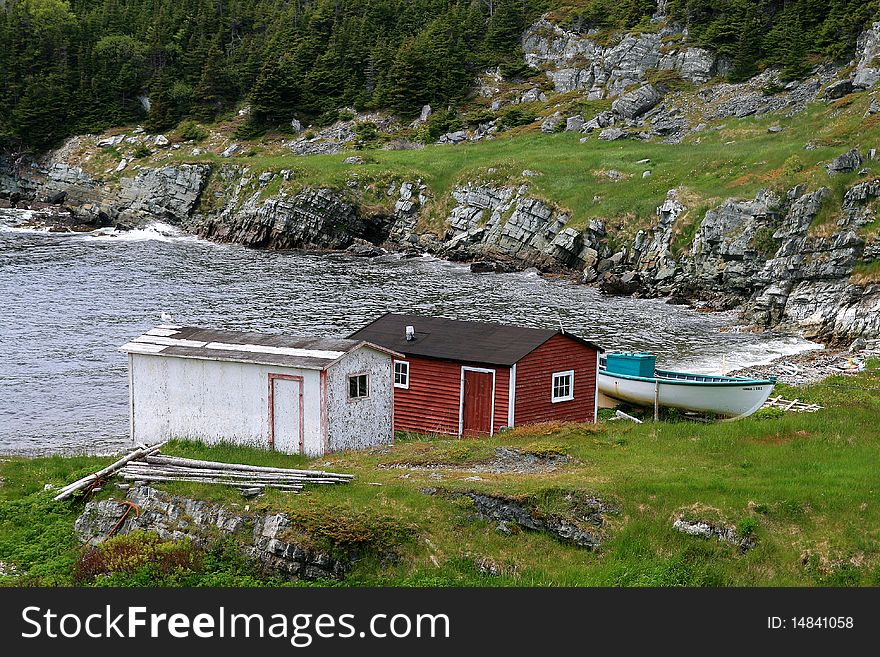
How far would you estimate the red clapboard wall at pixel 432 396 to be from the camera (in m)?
35.5

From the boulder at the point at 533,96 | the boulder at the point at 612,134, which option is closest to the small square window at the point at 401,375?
the boulder at the point at 612,134

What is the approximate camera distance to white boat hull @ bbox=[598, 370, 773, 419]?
3728 cm

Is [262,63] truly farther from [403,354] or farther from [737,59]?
[403,354]

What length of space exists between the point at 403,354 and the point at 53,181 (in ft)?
271

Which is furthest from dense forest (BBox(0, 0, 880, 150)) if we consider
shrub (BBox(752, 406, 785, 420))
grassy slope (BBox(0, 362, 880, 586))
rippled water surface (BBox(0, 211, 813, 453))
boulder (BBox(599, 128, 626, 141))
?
grassy slope (BBox(0, 362, 880, 586))

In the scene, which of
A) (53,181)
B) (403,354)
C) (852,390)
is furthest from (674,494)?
(53,181)

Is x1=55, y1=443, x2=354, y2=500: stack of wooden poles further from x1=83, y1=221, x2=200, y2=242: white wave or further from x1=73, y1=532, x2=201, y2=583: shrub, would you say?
x1=83, y1=221, x2=200, y2=242: white wave

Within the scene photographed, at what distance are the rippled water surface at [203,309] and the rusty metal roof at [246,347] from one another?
560cm

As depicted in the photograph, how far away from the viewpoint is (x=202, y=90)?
118m

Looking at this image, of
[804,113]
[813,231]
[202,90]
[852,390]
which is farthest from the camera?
[202,90]

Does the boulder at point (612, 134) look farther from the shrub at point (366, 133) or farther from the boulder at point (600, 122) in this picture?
the shrub at point (366, 133)

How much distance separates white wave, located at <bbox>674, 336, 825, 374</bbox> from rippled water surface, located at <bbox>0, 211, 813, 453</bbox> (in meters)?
0.10

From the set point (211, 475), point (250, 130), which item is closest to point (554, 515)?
point (211, 475)

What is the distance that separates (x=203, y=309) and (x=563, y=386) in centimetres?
3199
